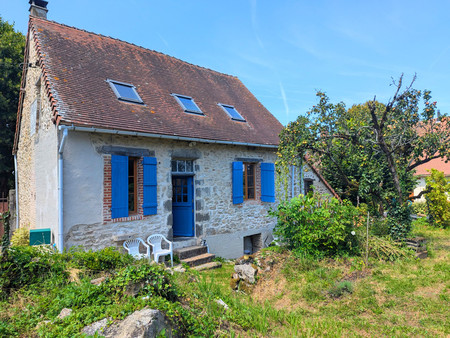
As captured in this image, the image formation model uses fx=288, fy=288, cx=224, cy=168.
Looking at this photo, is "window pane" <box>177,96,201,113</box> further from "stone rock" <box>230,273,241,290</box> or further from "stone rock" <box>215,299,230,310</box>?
"stone rock" <box>215,299,230,310</box>

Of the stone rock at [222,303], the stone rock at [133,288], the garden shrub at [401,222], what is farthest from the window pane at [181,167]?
the garden shrub at [401,222]

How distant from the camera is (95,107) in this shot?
21.9ft

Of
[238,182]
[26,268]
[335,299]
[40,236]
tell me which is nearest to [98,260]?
[26,268]

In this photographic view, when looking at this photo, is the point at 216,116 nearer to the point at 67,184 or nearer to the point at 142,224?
the point at 142,224

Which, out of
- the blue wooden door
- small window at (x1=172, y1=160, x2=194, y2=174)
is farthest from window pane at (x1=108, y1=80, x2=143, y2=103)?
the blue wooden door

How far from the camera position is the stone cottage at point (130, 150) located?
6.21 metres

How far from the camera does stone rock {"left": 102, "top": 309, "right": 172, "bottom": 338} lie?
262 centimetres

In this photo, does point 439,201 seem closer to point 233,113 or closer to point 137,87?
point 233,113

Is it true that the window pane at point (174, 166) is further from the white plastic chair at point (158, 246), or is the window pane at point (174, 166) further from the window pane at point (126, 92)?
the window pane at point (126, 92)

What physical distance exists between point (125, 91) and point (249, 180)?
4.84 m

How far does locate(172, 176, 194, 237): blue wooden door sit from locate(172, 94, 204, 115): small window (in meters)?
2.09

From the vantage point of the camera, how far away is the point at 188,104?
359 inches

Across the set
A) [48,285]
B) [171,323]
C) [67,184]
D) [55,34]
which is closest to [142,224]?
[67,184]

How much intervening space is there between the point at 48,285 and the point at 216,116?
6.89 meters
